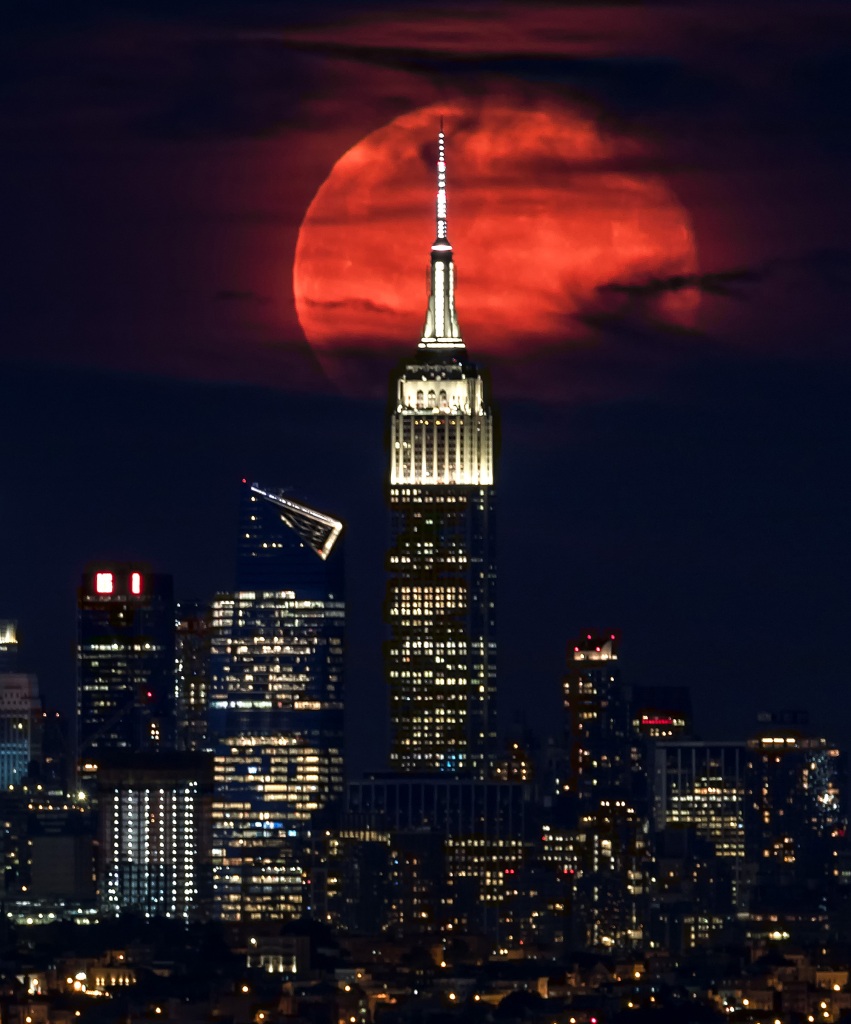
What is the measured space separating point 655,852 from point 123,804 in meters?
23.0

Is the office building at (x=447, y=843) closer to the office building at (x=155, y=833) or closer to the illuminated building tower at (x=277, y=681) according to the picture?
the illuminated building tower at (x=277, y=681)

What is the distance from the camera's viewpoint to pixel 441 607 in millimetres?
177375

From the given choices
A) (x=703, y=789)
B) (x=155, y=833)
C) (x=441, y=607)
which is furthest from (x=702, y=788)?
(x=155, y=833)

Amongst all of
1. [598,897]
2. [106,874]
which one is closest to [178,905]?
[106,874]

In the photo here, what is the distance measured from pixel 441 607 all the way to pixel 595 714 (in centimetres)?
826

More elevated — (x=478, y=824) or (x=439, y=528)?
(x=439, y=528)

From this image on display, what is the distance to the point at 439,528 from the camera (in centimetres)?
17712

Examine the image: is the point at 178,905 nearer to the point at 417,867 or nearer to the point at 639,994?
the point at 417,867

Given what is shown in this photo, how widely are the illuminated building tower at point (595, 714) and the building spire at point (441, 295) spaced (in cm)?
1318

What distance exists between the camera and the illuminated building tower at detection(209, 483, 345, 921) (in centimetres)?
17800

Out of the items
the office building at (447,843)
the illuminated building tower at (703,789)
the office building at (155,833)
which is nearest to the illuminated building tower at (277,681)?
the office building at (155,833)

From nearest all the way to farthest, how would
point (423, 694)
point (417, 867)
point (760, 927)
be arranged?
point (760, 927) → point (417, 867) → point (423, 694)

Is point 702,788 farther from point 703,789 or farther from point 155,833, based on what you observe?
point 155,833

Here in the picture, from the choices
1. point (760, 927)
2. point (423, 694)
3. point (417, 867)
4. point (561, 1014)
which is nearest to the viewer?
point (561, 1014)
